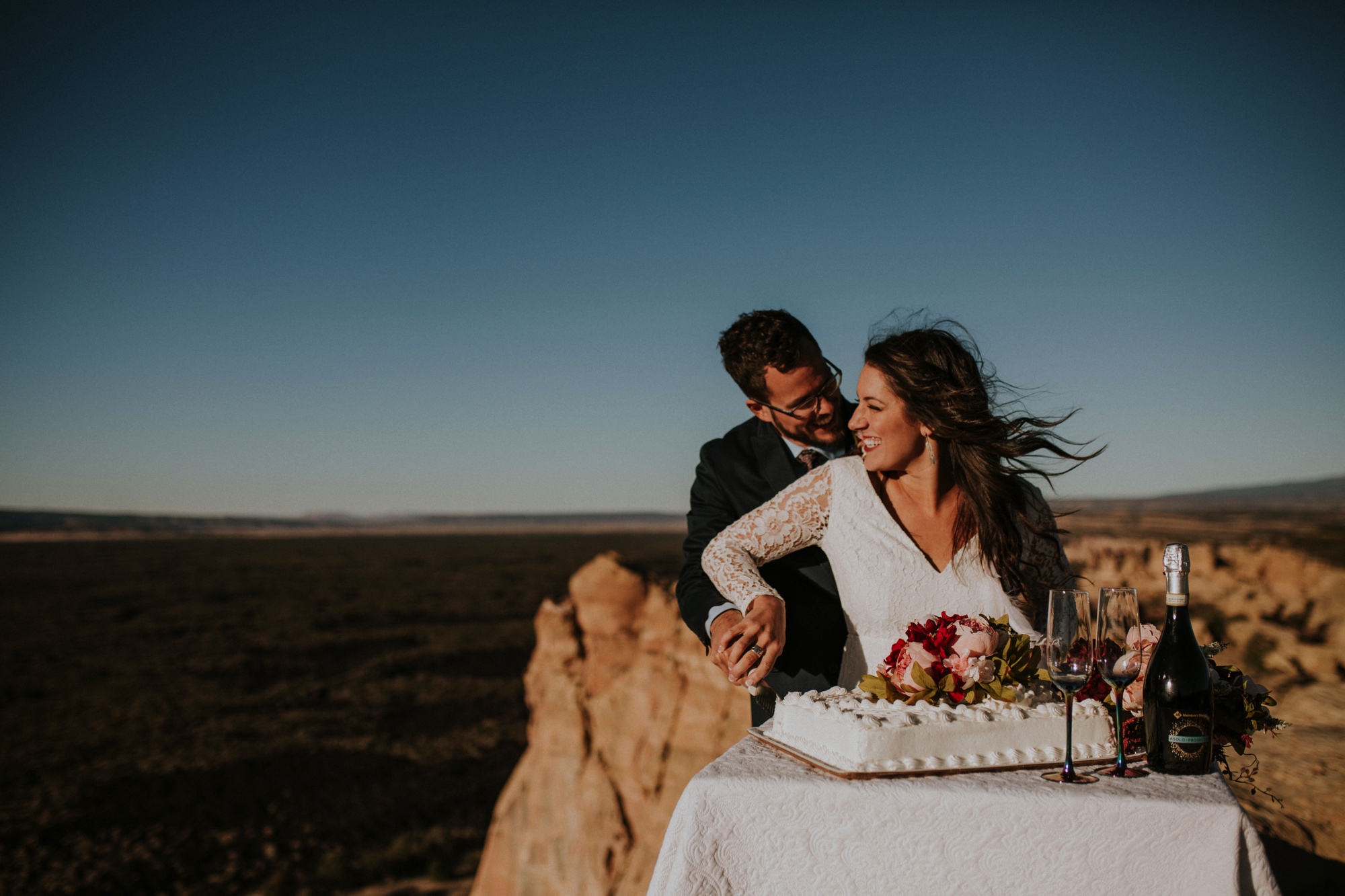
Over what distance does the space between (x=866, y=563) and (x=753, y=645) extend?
2.26 ft

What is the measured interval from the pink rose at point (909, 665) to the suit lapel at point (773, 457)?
5.60 ft

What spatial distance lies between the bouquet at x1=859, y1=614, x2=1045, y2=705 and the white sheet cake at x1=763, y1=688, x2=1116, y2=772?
0.04 meters

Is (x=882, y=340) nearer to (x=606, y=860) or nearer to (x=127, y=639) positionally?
(x=606, y=860)

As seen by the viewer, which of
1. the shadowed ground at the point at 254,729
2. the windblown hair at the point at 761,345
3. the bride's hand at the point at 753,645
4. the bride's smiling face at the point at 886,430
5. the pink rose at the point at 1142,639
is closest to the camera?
the pink rose at the point at 1142,639

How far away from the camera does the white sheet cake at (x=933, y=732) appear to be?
2.09m

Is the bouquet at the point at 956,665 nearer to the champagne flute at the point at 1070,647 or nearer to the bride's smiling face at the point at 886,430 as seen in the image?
the champagne flute at the point at 1070,647

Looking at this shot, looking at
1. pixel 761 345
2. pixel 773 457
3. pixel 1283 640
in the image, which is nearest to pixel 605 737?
pixel 1283 640

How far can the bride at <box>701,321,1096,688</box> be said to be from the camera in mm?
3180

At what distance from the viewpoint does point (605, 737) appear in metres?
11.8

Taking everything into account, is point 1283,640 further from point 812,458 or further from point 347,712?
point 347,712

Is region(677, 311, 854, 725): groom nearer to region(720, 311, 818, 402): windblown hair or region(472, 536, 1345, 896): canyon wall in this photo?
region(720, 311, 818, 402): windblown hair

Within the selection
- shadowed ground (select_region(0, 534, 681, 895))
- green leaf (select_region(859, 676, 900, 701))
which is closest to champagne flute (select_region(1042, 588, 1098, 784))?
green leaf (select_region(859, 676, 900, 701))

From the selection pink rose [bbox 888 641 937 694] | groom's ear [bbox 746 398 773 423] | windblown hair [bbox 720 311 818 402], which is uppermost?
windblown hair [bbox 720 311 818 402]

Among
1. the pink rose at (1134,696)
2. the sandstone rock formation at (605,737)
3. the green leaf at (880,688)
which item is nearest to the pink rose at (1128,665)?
the pink rose at (1134,696)
